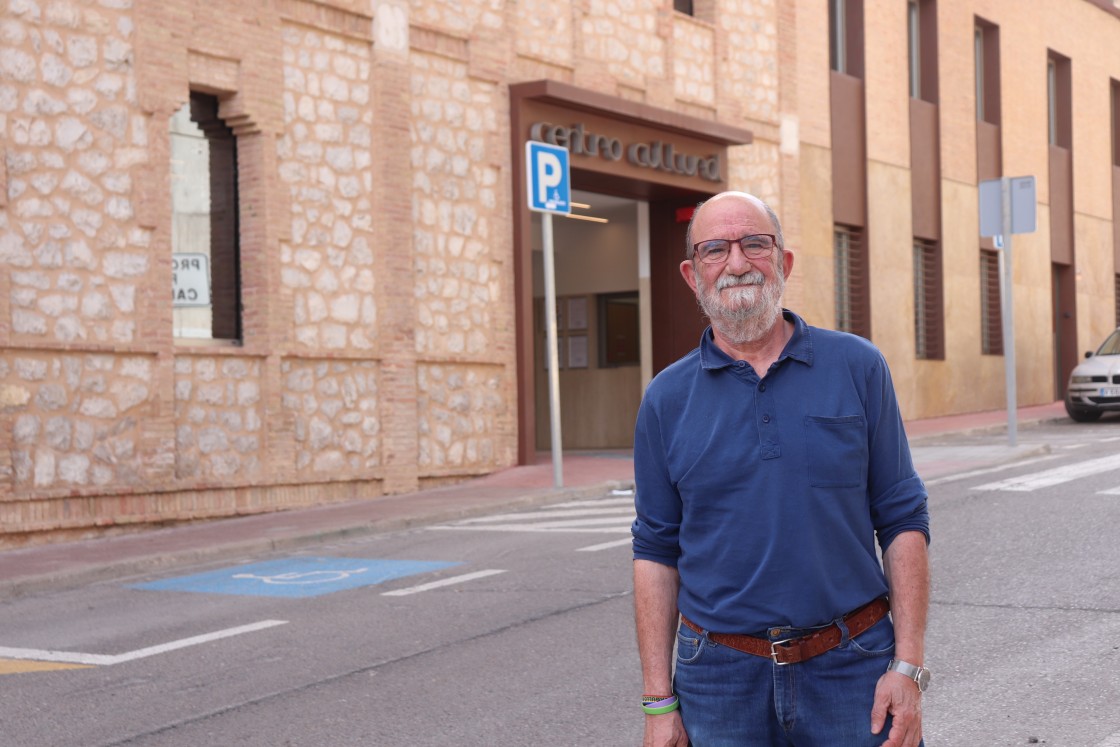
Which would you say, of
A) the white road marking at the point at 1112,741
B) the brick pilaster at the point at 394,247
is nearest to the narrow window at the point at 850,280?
the brick pilaster at the point at 394,247

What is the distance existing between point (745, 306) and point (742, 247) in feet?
0.42

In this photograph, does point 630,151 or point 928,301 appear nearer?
point 630,151

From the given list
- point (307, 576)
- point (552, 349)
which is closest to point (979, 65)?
point (552, 349)

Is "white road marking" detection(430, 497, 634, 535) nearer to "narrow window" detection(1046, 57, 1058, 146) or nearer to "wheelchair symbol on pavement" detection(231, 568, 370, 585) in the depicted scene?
"wheelchair symbol on pavement" detection(231, 568, 370, 585)

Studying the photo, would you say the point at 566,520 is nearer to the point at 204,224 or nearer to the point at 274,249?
the point at 274,249

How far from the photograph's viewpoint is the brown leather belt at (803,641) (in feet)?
9.60

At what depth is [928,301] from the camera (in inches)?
1080

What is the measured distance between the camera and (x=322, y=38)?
1540 cm

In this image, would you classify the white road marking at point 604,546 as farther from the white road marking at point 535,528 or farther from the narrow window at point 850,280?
the narrow window at point 850,280

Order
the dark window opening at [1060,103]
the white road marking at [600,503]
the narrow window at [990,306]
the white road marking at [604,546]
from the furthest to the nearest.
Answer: the dark window opening at [1060,103] < the narrow window at [990,306] < the white road marking at [600,503] < the white road marking at [604,546]

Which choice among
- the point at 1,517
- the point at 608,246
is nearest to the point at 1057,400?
the point at 608,246

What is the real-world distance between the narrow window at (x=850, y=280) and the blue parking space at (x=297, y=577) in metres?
15.5

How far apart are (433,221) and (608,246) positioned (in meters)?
6.03

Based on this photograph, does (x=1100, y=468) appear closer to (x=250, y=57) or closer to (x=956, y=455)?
(x=956, y=455)
